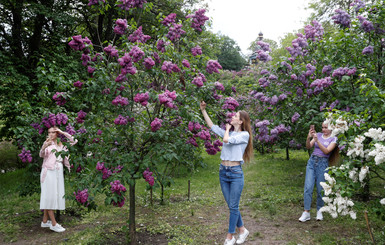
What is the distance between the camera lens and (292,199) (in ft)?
22.6

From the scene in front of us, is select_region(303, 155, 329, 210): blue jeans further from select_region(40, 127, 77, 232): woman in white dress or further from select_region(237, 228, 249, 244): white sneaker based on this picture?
select_region(40, 127, 77, 232): woman in white dress

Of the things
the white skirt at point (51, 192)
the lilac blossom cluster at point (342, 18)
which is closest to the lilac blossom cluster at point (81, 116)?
the white skirt at point (51, 192)

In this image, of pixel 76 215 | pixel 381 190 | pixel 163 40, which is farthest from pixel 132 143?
pixel 381 190

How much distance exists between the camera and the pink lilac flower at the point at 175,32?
4680 mm

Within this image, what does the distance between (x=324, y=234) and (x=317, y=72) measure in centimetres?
338

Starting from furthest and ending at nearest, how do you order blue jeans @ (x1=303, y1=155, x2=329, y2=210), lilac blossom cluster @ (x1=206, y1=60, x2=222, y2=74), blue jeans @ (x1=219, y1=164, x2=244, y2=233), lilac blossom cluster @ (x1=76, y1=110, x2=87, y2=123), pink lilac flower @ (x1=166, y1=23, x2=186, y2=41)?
blue jeans @ (x1=303, y1=155, x2=329, y2=210) < lilac blossom cluster @ (x1=206, y1=60, x2=222, y2=74) < pink lilac flower @ (x1=166, y1=23, x2=186, y2=41) < lilac blossom cluster @ (x1=76, y1=110, x2=87, y2=123) < blue jeans @ (x1=219, y1=164, x2=244, y2=233)

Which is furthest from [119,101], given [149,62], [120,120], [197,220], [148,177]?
[197,220]

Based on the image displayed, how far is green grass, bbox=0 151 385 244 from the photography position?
16.1 ft

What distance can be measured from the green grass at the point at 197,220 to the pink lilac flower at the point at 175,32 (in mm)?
2406

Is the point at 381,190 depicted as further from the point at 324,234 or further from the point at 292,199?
the point at 324,234

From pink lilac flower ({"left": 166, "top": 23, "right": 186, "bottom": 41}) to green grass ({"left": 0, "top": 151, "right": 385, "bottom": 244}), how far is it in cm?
241

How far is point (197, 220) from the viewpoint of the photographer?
19.5ft

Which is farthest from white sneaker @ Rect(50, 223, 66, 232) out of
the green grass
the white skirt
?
the white skirt

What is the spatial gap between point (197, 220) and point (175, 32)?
3597 mm
